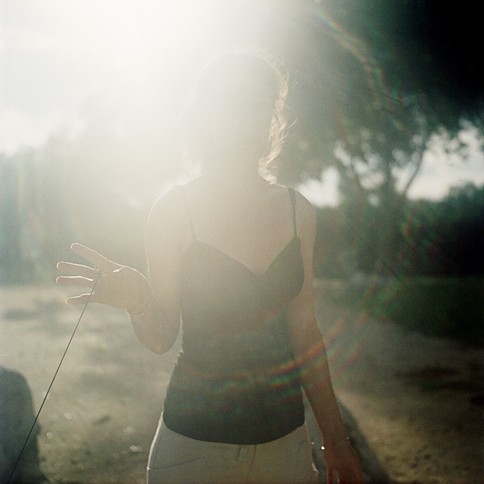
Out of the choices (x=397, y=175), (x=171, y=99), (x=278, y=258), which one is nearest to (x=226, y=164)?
(x=278, y=258)

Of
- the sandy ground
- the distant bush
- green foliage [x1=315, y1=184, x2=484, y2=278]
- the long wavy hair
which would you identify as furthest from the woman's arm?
green foliage [x1=315, y1=184, x2=484, y2=278]

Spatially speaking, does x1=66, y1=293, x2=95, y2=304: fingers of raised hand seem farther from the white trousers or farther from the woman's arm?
the white trousers

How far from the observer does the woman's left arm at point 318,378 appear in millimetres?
2086

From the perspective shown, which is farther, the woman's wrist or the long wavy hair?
the long wavy hair

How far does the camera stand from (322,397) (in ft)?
6.92

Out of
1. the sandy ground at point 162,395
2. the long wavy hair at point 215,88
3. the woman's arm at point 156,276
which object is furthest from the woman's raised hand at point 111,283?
the sandy ground at point 162,395

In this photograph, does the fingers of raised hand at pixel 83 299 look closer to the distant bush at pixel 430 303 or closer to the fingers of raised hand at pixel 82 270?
the fingers of raised hand at pixel 82 270

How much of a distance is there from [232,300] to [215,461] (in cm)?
49

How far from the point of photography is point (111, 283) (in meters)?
1.83

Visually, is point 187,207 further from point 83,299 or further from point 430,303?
point 430,303

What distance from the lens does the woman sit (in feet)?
6.05

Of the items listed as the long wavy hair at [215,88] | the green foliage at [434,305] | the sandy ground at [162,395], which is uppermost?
the long wavy hair at [215,88]

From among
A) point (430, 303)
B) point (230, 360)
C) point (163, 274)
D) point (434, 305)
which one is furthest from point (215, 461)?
point (430, 303)

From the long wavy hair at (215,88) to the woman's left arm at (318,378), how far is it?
43 cm
